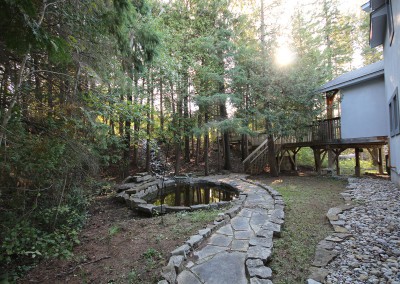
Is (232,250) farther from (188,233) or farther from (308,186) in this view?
(308,186)

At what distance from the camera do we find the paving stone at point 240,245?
347cm

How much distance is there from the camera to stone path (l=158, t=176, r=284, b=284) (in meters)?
2.71

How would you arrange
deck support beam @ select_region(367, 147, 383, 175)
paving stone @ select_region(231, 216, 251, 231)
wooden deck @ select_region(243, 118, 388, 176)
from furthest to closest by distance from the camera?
deck support beam @ select_region(367, 147, 383, 175) < wooden deck @ select_region(243, 118, 388, 176) < paving stone @ select_region(231, 216, 251, 231)

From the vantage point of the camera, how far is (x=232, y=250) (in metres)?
3.43

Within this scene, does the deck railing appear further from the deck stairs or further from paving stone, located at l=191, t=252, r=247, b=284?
paving stone, located at l=191, t=252, r=247, b=284

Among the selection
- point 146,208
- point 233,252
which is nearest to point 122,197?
point 146,208

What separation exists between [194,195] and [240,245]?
5.51 meters

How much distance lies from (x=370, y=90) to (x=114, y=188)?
1160 centimetres

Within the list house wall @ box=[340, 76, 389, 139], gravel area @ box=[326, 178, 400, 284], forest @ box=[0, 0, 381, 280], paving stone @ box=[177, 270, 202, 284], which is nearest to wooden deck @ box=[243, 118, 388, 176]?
house wall @ box=[340, 76, 389, 139]

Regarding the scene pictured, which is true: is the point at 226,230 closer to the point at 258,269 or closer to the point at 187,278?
the point at 258,269

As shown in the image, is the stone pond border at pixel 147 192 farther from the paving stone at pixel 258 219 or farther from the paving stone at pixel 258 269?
the paving stone at pixel 258 269

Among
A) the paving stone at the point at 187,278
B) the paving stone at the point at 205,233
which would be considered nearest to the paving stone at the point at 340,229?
the paving stone at the point at 205,233

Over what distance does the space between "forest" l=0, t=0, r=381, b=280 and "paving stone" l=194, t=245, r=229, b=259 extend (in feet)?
6.56

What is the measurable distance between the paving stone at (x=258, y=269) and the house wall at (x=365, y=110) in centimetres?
888
